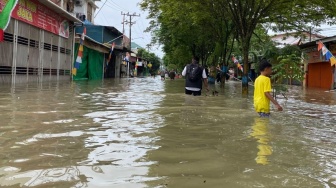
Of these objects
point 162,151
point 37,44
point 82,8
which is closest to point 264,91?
point 162,151

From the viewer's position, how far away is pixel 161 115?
7730 mm

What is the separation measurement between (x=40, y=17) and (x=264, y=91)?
16924 millimetres

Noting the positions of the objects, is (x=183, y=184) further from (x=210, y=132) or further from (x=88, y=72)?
(x=88, y=72)

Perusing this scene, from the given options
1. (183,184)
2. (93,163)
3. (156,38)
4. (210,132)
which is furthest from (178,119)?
(156,38)

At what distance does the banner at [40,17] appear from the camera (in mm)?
17469

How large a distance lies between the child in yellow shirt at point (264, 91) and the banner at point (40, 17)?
45.2 feet

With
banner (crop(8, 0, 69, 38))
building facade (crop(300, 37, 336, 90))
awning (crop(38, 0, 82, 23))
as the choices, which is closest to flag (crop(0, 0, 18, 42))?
banner (crop(8, 0, 69, 38))

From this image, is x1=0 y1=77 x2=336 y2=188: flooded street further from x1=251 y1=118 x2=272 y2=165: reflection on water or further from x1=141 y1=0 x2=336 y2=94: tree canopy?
x1=141 y1=0 x2=336 y2=94: tree canopy

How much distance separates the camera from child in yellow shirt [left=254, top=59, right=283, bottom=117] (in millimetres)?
6516

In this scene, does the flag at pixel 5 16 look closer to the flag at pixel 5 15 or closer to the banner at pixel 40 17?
the flag at pixel 5 15

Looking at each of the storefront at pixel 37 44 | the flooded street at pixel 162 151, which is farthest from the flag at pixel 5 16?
the flooded street at pixel 162 151

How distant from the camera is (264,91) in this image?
21.5ft

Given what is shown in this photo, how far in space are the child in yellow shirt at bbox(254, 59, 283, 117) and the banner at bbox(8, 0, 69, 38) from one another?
45.2 ft

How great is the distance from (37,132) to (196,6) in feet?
44.3
